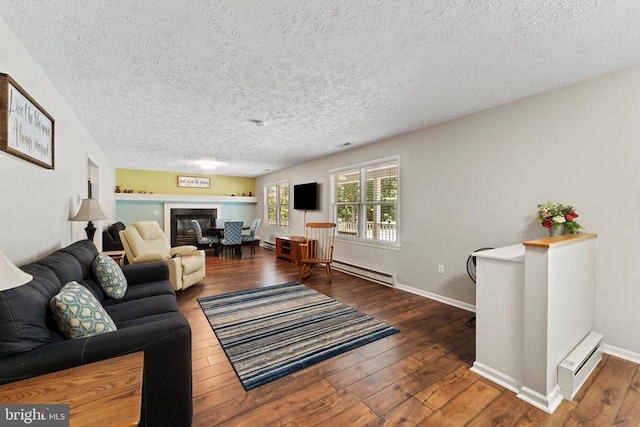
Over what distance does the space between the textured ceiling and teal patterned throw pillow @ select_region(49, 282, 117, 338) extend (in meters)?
1.53

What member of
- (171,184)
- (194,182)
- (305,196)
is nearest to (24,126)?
(305,196)

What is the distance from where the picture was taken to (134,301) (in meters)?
2.20

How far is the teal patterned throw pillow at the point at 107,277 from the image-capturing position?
2227 millimetres

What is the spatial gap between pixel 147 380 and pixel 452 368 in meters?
2.04

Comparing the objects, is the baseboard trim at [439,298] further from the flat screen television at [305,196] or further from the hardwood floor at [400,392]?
the flat screen television at [305,196]

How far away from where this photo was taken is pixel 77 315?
134 centimetres

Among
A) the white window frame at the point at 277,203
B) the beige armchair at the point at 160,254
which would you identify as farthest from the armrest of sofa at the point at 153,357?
the white window frame at the point at 277,203

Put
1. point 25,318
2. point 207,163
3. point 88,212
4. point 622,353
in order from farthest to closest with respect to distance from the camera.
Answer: point 207,163, point 88,212, point 622,353, point 25,318

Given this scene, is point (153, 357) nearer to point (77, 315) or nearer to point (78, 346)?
point (78, 346)

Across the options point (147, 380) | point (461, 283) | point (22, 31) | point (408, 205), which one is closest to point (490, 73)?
point (408, 205)

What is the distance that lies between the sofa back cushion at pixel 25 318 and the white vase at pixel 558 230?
353cm

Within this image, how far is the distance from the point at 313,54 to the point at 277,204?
19.4ft

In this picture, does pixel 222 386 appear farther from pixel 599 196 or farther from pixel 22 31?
pixel 599 196

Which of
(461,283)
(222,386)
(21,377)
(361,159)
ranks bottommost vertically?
(222,386)
